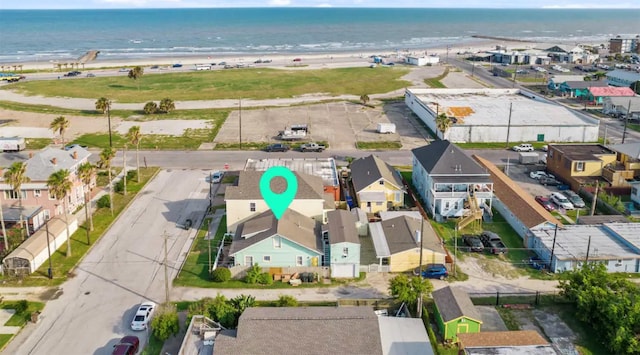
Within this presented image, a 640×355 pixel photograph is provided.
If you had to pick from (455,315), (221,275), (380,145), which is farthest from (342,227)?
(380,145)

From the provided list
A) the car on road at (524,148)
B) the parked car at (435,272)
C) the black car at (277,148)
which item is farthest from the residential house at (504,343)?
the car on road at (524,148)

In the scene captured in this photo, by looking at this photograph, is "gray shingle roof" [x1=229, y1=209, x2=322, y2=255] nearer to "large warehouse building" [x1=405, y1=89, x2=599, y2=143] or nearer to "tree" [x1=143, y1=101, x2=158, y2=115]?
"large warehouse building" [x1=405, y1=89, x2=599, y2=143]

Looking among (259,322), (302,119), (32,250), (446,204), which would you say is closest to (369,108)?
(302,119)

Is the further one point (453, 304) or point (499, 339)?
point (453, 304)

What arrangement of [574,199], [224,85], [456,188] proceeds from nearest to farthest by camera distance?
[456,188], [574,199], [224,85]

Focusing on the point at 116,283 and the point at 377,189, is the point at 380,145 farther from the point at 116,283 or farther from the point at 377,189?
the point at 116,283

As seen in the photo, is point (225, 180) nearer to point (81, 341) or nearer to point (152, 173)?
point (152, 173)

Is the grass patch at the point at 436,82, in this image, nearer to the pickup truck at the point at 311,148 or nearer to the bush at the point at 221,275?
the pickup truck at the point at 311,148
